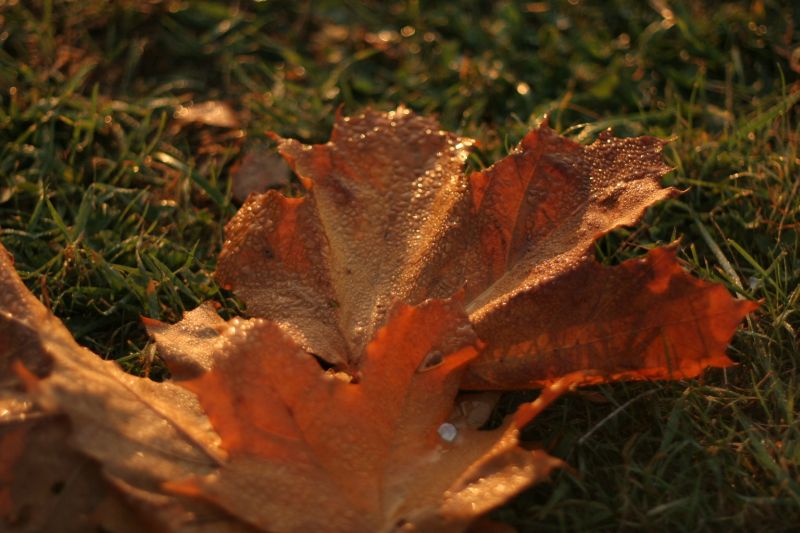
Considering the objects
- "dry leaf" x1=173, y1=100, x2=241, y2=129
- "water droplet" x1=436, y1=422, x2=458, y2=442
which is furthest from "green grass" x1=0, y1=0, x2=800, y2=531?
"water droplet" x1=436, y1=422, x2=458, y2=442

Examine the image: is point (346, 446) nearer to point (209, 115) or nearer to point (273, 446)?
point (273, 446)

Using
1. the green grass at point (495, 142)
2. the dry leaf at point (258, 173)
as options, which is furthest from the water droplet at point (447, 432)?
the dry leaf at point (258, 173)

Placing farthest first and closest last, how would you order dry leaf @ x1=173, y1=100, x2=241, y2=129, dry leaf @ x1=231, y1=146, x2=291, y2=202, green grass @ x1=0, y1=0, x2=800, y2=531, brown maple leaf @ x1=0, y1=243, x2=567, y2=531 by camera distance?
1. dry leaf @ x1=173, y1=100, x2=241, y2=129
2. dry leaf @ x1=231, y1=146, x2=291, y2=202
3. green grass @ x1=0, y1=0, x2=800, y2=531
4. brown maple leaf @ x1=0, y1=243, x2=567, y2=531

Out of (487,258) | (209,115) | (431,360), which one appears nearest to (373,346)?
(431,360)

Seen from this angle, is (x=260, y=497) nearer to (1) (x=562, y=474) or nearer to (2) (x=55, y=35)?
(1) (x=562, y=474)

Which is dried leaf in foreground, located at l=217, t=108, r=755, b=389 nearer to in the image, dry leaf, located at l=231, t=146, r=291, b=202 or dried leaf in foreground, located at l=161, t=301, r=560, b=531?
dried leaf in foreground, located at l=161, t=301, r=560, b=531

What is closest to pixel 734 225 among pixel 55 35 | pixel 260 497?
pixel 260 497

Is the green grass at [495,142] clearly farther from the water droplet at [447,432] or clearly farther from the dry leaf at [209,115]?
the water droplet at [447,432]
